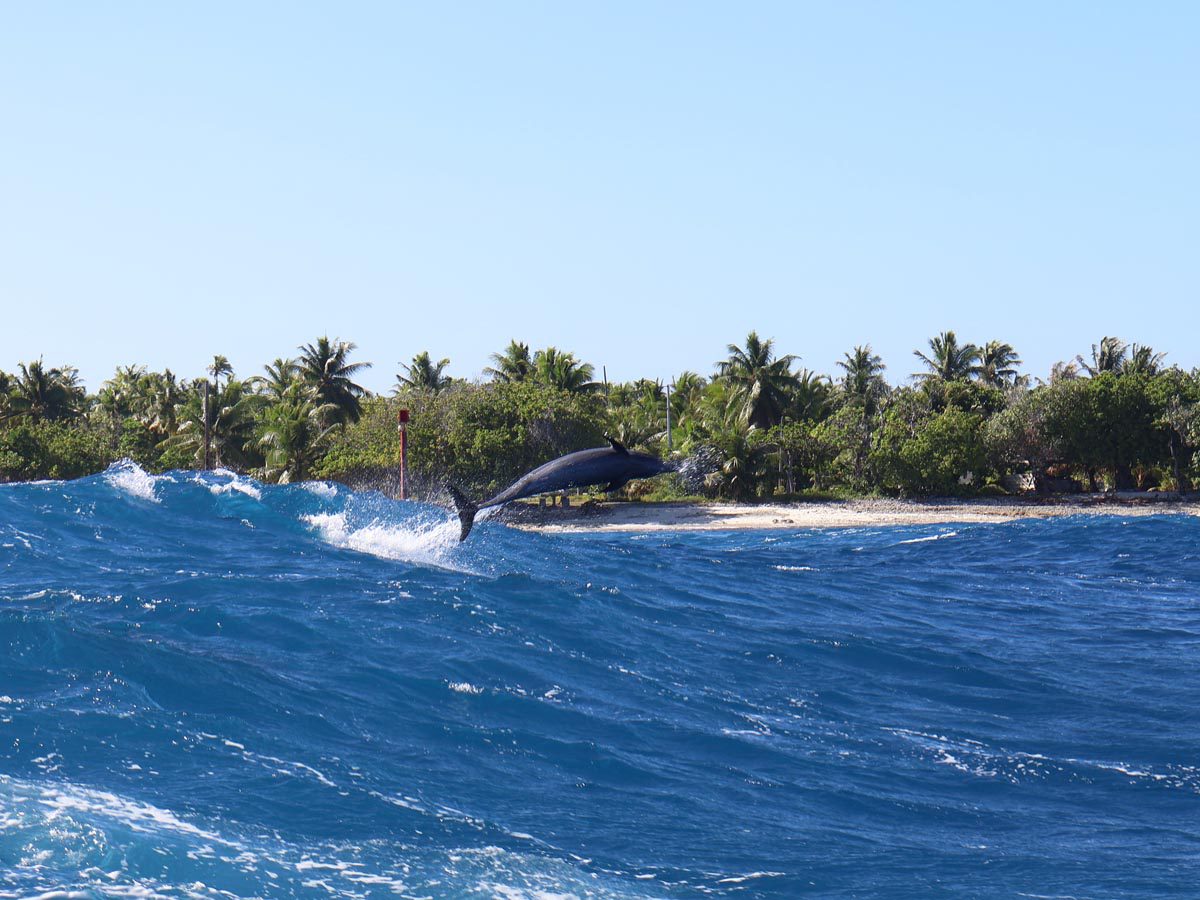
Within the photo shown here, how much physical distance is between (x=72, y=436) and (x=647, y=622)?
158 feet

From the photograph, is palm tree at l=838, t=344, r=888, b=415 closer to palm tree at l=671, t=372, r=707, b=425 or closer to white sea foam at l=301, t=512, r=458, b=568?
palm tree at l=671, t=372, r=707, b=425

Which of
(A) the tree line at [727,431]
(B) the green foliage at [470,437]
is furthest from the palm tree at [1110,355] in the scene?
(B) the green foliage at [470,437]

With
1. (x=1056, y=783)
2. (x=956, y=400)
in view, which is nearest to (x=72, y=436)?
(x=956, y=400)

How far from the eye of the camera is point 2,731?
9.01 m

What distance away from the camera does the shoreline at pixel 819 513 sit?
41438mm

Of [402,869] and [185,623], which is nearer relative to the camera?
[402,869]

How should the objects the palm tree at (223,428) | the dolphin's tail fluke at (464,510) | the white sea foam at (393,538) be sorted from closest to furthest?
the dolphin's tail fluke at (464,510)
the white sea foam at (393,538)
the palm tree at (223,428)

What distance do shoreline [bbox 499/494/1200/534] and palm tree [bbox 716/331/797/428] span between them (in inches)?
431

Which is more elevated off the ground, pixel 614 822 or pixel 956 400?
pixel 956 400

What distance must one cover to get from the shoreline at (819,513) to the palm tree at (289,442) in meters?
10.1

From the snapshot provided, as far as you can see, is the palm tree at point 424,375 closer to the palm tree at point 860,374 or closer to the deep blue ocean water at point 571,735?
the palm tree at point 860,374

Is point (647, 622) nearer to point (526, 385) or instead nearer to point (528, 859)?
point (528, 859)

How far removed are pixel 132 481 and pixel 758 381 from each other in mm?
37398

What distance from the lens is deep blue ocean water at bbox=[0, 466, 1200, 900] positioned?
7.20 metres
